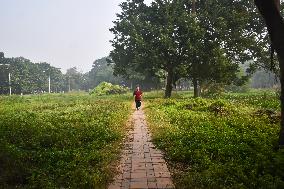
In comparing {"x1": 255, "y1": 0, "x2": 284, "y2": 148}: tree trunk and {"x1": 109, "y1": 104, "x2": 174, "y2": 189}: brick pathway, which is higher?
{"x1": 255, "y1": 0, "x2": 284, "y2": 148}: tree trunk

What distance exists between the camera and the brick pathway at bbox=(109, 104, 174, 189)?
7559mm

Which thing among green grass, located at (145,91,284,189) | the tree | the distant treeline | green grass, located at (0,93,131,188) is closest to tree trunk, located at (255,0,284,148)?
green grass, located at (145,91,284,189)

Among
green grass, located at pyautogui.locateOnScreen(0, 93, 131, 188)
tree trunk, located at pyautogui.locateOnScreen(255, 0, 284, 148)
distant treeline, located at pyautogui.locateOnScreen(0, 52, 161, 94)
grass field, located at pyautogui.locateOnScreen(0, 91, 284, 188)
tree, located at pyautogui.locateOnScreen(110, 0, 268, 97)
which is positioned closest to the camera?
grass field, located at pyautogui.locateOnScreen(0, 91, 284, 188)

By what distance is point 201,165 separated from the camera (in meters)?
8.80

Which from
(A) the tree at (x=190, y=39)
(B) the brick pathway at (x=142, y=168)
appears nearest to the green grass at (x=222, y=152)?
(B) the brick pathway at (x=142, y=168)

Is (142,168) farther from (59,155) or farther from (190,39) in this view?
(190,39)

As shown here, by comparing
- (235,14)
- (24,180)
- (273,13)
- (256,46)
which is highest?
(235,14)

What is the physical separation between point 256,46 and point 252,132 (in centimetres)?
2848

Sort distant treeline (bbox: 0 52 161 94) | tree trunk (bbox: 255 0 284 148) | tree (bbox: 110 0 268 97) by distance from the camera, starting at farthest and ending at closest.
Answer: distant treeline (bbox: 0 52 161 94)
tree (bbox: 110 0 268 97)
tree trunk (bbox: 255 0 284 148)

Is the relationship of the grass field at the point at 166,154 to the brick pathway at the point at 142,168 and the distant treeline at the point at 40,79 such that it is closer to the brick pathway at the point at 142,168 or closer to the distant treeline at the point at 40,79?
the brick pathway at the point at 142,168

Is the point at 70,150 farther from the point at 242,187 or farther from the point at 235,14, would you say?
the point at 235,14

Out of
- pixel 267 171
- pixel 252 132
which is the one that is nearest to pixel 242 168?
pixel 267 171

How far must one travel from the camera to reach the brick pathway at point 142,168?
7559 mm

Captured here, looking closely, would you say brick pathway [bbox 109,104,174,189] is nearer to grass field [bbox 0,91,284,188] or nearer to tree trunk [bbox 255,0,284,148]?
grass field [bbox 0,91,284,188]
